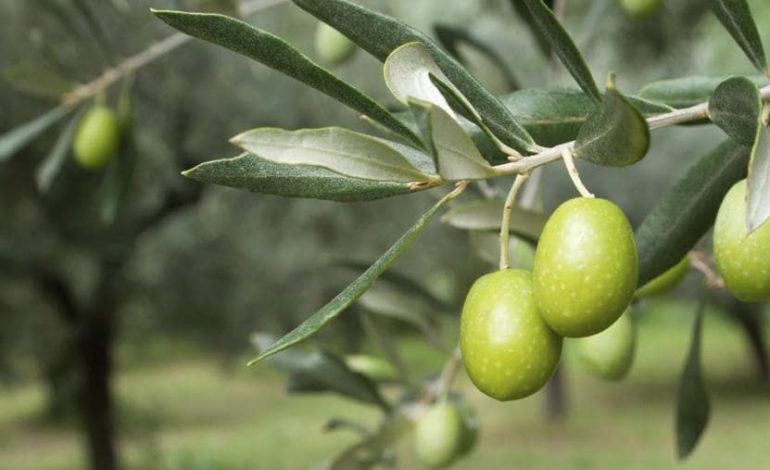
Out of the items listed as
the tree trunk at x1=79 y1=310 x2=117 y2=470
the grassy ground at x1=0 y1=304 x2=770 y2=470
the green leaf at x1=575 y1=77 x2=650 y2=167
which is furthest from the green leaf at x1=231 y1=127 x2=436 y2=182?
the tree trunk at x1=79 y1=310 x2=117 y2=470

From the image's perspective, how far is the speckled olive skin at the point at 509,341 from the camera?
2.07ft

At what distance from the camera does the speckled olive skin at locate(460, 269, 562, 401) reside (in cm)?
63

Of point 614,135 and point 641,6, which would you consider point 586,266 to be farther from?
point 641,6

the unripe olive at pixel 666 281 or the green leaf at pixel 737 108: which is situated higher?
the green leaf at pixel 737 108

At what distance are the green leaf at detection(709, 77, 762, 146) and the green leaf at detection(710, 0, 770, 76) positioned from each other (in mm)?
119

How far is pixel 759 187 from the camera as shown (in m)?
0.56

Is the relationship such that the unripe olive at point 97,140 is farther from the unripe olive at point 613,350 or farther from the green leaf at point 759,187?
the green leaf at point 759,187

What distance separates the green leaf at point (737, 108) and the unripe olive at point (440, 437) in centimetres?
80

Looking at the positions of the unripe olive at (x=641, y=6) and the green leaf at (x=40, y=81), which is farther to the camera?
the green leaf at (x=40, y=81)

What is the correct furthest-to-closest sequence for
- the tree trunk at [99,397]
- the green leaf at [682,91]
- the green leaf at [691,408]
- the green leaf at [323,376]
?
1. the tree trunk at [99,397]
2. the green leaf at [323,376]
3. the green leaf at [691,408]
4. the green leaf at [682,91]

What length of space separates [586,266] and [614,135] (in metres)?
0.08

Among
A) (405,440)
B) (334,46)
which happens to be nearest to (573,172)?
(334,46)

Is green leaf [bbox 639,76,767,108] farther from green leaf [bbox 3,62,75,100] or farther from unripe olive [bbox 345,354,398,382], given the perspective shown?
green leaf [bbox 3,62,75,100]

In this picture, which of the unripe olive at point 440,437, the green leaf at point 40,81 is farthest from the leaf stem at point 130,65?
the unripe olive at point 440,437
